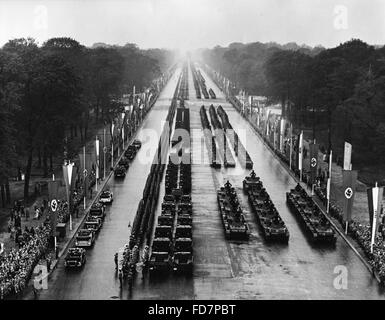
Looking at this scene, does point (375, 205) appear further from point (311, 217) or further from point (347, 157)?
point (347, 157)

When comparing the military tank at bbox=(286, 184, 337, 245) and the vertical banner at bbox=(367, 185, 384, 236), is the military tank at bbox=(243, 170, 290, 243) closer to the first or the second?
the military tank at bbox=(286, 184, 337, 245)

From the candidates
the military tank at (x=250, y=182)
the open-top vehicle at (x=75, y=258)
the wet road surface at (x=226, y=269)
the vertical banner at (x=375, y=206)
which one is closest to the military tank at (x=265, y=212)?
the military tank at (x=250, y=182)

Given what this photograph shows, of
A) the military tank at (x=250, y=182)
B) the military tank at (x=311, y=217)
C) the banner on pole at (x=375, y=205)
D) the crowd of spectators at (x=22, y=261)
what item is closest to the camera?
the crowd of spectators at (x=22, y=261)

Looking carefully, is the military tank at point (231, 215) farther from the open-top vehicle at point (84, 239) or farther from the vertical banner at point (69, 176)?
the vertical banner at point (69, 176)

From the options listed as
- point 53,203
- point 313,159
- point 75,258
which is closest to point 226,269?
point 75,258

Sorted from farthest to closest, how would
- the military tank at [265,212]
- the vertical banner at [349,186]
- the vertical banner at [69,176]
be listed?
the vertical banner at [69,176] < the military tank at [265,212] < the vertical banner at [349,186]

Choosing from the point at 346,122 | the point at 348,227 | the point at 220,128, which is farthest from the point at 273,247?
the point at 220,128

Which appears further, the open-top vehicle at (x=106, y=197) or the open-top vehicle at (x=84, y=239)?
the open-top vehicle at (x=106, y=197)

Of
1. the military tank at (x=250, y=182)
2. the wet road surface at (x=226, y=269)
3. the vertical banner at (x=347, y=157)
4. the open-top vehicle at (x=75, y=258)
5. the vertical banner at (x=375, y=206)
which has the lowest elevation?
the wet road surface at (x=226, y=269)

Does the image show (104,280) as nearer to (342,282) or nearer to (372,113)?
(342,282)
